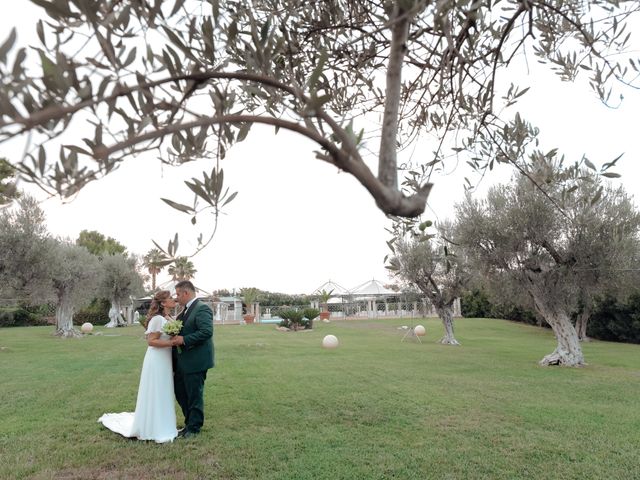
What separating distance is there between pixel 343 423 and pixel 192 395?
A: 2522mm

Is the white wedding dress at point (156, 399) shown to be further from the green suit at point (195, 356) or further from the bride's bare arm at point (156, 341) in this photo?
the green suit at point (195, 356)

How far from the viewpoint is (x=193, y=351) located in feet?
21.3

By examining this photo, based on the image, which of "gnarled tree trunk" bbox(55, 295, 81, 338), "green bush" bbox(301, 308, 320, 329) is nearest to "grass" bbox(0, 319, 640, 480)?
"gnarled tree trunk" bbox(55, 295, 81, 338)

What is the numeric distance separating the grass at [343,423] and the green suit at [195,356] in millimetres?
414

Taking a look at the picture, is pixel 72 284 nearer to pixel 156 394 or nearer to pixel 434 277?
pixel 434 277

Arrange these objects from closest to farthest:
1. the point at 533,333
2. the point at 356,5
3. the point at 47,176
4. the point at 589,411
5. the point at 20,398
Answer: the point at 47,176
the point at 356,5
the point at 589,411
the point at 20,398
the point at 533,333

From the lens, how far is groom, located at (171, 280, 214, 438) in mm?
6430

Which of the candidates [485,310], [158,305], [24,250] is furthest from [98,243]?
[158,305]

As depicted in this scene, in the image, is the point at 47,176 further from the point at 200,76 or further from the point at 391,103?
the point at 391,103

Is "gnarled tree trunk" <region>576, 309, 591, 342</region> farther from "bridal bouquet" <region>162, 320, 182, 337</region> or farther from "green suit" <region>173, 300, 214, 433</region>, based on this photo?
"bridal bouquet" <region>162, 320, 182, 337</region>

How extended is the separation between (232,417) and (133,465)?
97.5 inches

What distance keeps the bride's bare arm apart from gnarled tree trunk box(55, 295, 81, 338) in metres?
25.2

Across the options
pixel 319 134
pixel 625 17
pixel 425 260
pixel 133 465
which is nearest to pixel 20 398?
pixel 133 465

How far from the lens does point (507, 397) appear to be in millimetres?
10164
